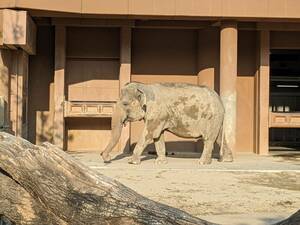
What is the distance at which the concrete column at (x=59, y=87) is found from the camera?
18.2 m

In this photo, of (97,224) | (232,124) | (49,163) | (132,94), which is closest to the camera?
(97,224)

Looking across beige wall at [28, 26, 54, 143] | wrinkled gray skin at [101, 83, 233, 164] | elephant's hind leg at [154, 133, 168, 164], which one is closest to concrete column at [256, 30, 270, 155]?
wrinkled gray skin at [101, 83, 233, 164]

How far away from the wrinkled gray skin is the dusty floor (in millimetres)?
607

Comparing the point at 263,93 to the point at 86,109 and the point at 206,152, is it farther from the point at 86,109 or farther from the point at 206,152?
the point at 86,109

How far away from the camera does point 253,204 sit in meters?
9.16

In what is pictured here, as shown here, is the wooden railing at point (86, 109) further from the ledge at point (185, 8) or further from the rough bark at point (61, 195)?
the rough bark at point (61, 195)

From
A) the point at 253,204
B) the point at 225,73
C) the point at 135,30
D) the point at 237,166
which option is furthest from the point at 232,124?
the point at 253,204

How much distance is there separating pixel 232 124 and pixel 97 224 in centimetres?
1352

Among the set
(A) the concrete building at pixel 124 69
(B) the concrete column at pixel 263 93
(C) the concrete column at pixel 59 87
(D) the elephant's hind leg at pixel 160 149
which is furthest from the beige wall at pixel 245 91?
(C) the concrete column at pixel 59 87

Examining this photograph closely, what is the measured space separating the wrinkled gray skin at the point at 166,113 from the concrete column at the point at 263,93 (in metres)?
4.25

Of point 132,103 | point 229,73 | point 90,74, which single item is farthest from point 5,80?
point 229,73

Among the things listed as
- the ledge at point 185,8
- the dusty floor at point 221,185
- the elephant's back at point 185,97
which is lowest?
the dusty floor at point 221,185

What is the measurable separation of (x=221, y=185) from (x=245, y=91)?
9050 millimetres

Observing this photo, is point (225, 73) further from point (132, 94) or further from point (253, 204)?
point (253, 204)
